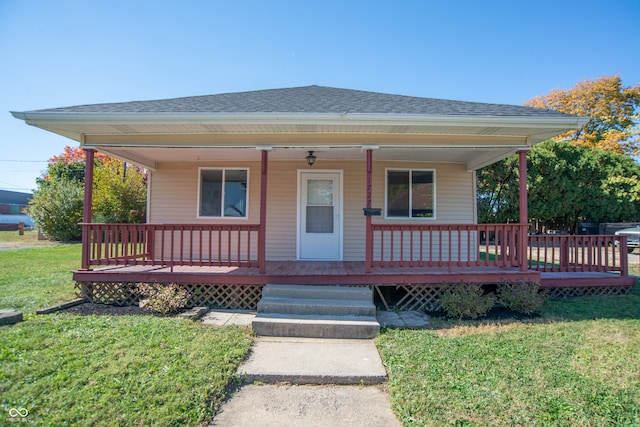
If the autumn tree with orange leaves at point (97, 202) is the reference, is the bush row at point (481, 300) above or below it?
below

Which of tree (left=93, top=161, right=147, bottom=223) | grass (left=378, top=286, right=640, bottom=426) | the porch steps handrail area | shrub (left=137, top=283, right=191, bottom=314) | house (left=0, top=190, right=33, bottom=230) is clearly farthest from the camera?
house (left=0, top=190, right=33, bottom=230)

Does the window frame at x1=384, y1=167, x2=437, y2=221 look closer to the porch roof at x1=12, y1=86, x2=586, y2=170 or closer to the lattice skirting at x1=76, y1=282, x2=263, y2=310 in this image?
the porch roof at x1=12, y1=86, x2=586, y2=170

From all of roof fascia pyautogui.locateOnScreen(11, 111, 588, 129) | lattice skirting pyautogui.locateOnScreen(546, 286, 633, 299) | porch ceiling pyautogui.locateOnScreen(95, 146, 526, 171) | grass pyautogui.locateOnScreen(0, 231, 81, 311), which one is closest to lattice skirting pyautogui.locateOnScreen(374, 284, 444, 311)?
lattice skirting pyautogui.locateOnScreen(546, 286, 633, 299)

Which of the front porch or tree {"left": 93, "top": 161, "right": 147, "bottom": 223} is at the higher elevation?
tree {"left": 93, "top": 161, "right": 147, "bottom": 223}

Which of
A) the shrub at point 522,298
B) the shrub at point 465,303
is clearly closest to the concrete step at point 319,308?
the shrub at point 465,303

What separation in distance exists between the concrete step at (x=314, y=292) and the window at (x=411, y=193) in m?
2.83

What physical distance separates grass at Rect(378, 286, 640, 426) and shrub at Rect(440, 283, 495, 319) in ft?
0.75

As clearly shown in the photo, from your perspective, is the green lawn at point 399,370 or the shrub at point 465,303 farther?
the shrub at point 465,303

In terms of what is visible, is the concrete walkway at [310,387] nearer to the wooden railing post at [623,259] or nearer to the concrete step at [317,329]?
the concrete step at [317,329]

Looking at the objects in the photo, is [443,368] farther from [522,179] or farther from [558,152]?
[558,152]

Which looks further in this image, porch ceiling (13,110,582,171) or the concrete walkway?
porch ceiling (13,110,582,171)

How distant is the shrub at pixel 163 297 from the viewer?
16.2 ft

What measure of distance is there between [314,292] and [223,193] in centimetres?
368

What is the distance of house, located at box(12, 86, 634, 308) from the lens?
5.25m
